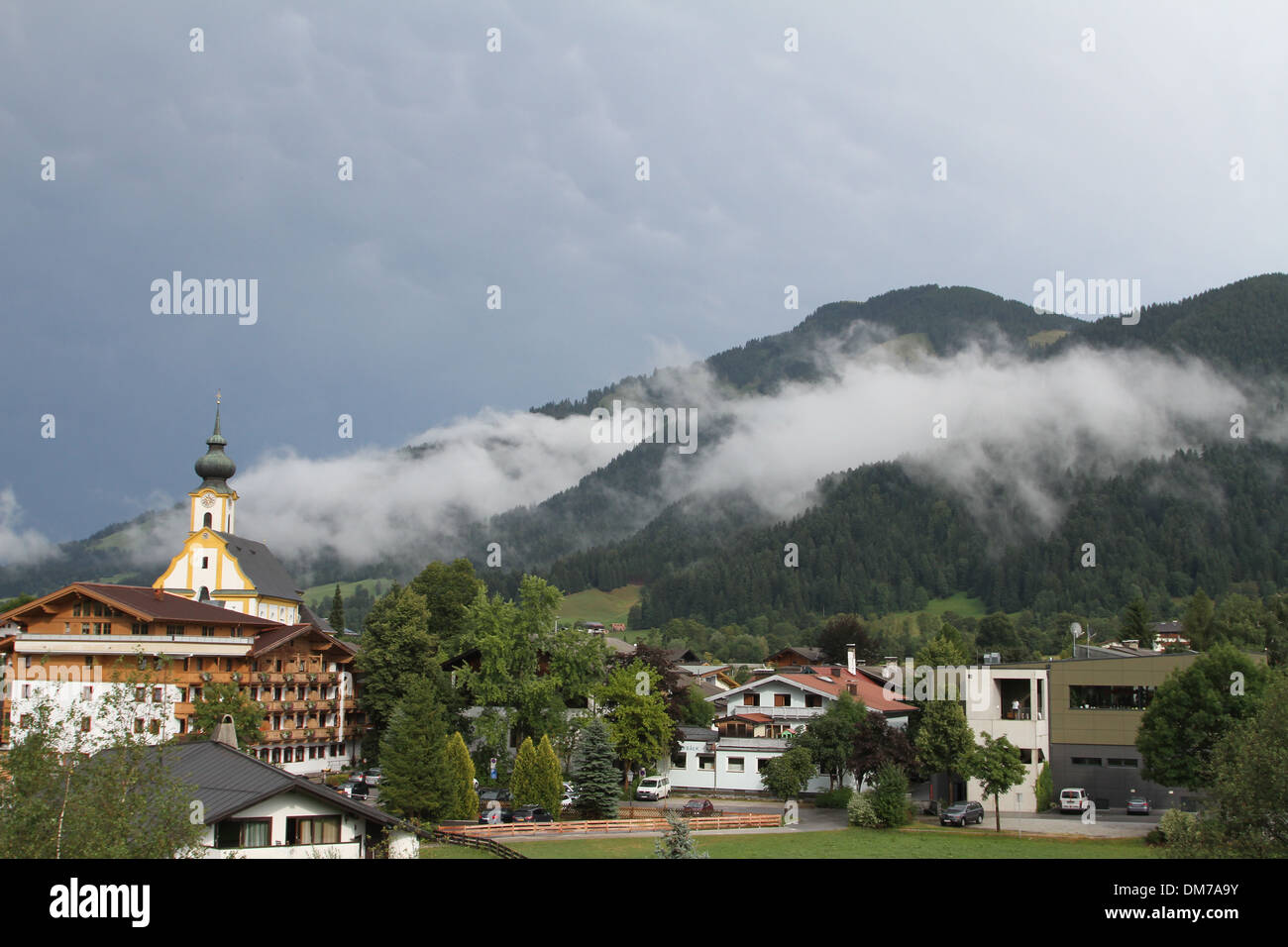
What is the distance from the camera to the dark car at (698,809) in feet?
183

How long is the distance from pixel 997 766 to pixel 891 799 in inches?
217

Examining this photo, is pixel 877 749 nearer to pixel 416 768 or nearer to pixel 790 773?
pixel 790 773

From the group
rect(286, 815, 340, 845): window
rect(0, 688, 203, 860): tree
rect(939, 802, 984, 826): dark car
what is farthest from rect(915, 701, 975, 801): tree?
rect(0, 688, 203, 860): tree

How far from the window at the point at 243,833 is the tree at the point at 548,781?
24.5 m

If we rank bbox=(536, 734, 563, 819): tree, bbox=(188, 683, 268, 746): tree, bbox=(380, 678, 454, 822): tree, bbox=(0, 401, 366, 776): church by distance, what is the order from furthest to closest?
bbox=(0, 401, 366, 776): church, bbox=(188, 683, 268, 746): tree, bbox=(536, 734, 563, 819): tree, bbox=(380, 678, 454, 822): tree

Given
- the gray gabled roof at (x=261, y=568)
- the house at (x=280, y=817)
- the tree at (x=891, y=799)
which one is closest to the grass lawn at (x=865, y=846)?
the tree at (x=891, y=799)

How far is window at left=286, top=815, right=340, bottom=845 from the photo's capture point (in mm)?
32562

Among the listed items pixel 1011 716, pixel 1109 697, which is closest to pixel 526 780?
pixel 1011 716

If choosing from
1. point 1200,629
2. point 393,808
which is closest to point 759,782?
point 393,808

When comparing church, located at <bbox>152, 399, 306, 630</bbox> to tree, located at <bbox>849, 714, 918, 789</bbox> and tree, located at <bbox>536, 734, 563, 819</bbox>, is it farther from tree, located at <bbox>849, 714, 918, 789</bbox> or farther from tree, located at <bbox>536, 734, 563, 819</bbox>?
tree, located at <bbox>849, 714, 918, 789</bbox>

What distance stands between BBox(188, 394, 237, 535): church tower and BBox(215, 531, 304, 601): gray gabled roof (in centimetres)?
534

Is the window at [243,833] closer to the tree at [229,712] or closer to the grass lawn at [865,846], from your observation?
the grass lawn at [865,846]

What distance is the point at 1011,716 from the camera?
6006 cm
